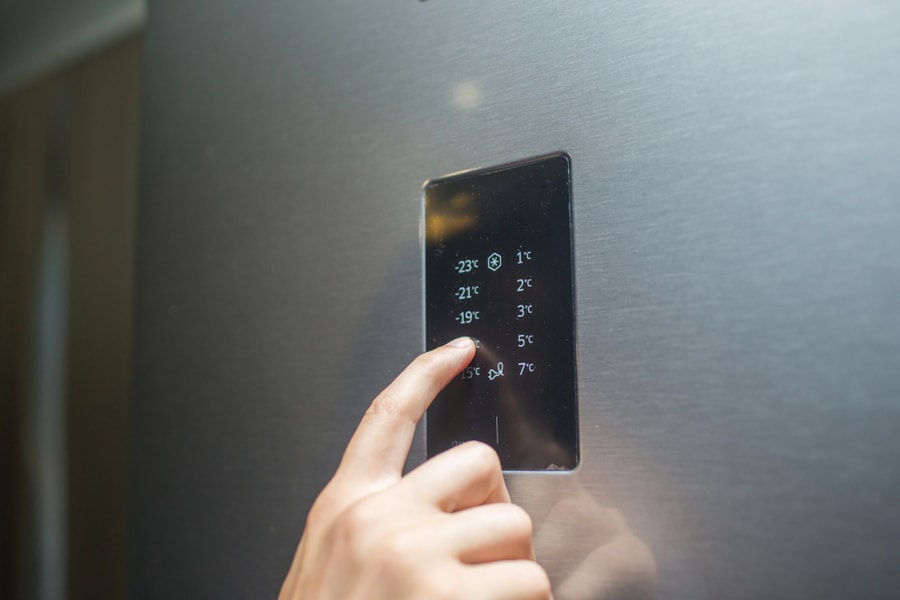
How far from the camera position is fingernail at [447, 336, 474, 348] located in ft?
1.31

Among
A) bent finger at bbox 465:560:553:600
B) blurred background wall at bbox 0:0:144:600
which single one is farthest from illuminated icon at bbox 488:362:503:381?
blurred background wall at bbox 0:0:144:600

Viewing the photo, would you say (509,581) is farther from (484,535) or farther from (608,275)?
(608,275)

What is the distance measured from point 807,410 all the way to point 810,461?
23mm

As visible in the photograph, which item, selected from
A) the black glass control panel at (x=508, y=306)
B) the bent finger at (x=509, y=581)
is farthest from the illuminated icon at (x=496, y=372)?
the bent finger at (x=509, y=581)

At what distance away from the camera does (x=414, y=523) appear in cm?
34

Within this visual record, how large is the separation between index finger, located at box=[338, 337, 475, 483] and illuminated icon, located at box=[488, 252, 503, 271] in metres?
0.06

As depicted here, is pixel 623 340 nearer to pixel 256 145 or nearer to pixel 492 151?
pixel 492 151

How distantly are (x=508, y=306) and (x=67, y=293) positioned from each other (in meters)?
1.63

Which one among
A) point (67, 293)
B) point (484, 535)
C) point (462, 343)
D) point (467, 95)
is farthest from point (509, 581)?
point (67, 293)

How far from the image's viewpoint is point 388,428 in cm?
38

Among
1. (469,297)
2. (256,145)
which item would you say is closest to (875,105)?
(469,297)

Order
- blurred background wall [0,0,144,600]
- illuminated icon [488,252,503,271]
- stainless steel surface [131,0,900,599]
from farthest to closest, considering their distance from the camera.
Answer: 1. blurred background wall [0,0,144,600]
2. illuminated icon [488,252,503,271]
3. stainless steel surface [131,0,900,599]

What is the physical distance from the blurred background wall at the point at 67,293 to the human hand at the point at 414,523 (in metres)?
1.23

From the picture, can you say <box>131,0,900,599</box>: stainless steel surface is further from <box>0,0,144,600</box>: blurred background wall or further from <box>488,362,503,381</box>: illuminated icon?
<box>0,0,144,600</box>: blurred background wall
